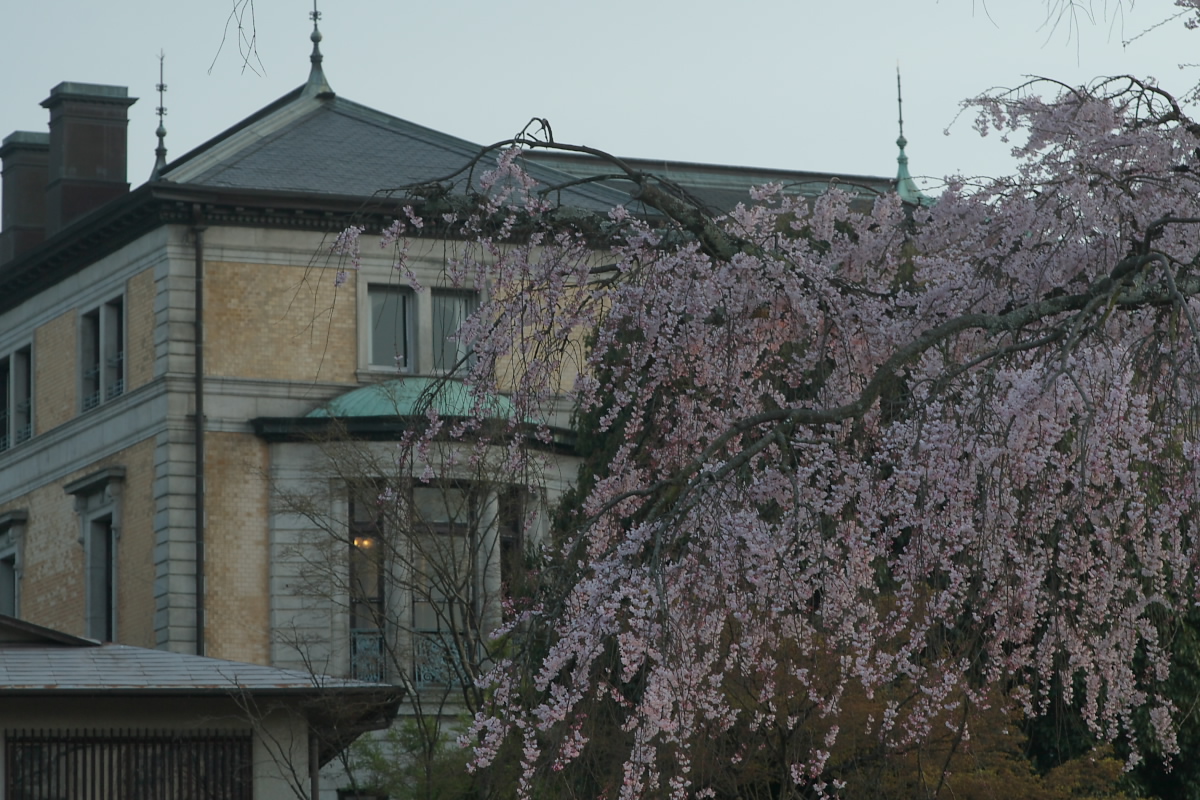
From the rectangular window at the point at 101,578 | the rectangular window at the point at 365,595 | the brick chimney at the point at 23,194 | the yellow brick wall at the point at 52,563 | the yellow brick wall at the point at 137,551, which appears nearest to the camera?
the rectangular window at the point at 365,595

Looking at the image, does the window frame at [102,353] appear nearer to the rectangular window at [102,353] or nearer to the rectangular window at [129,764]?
the rectangular window at [102,353]

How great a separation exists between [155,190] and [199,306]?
204cm

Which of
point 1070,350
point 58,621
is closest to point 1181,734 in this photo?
point 1070,350

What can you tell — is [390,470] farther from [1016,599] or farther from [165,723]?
[1016,599]

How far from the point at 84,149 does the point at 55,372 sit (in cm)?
426

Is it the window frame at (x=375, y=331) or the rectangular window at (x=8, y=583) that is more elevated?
the window frame at (x=375, y=331)

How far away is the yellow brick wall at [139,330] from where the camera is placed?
33469 mm

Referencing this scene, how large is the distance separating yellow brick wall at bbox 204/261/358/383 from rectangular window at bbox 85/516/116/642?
3.86 metres

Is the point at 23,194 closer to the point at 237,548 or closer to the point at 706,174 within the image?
the point at 237,548

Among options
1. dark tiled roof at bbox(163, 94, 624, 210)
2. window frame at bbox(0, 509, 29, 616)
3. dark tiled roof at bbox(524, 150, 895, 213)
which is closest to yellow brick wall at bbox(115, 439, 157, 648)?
window frame at bbox(0, 509, 29, 616)

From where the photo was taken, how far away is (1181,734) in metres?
22.4

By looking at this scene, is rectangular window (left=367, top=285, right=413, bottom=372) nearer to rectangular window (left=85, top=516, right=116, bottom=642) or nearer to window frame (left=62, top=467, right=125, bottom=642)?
window frame (left=62, top=467, right=125, bottom=642)

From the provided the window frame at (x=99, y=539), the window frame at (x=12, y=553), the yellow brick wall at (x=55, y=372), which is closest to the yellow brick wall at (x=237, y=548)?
the window frame at (x=99, y=539)

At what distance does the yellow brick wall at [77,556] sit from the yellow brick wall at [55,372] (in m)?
1.25
